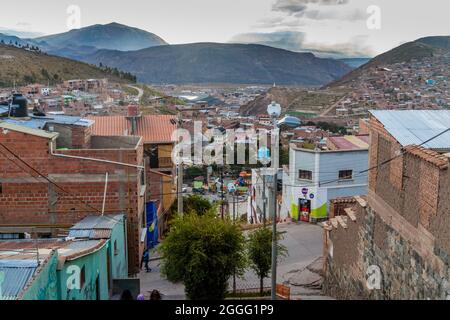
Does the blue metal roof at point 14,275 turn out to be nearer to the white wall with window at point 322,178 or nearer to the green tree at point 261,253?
the green tree at point 261,253

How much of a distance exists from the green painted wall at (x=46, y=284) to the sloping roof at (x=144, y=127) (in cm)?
2019

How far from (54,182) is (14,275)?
25.4ft

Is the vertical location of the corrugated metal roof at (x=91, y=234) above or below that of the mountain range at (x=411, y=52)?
below

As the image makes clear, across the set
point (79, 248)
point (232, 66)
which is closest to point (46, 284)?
point (79, 248)

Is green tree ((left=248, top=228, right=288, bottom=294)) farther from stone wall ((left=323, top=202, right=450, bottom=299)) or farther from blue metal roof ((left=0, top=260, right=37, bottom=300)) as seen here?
blue metal roof ((left=0, top=260, right=37, bottom=300))

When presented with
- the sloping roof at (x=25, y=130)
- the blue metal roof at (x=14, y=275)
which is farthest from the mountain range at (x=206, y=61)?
the blue metal roof at (x=14, y=275)

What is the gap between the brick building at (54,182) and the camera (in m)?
13.8

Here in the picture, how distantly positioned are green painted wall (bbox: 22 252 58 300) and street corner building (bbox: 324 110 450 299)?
501cm

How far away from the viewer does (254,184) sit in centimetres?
3341

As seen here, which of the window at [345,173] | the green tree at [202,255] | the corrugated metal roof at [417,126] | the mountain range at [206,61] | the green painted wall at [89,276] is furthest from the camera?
the mountain range at [206,61]

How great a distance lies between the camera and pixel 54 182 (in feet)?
45.8

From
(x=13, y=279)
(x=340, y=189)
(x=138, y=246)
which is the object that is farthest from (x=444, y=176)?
(x=340, y=189)

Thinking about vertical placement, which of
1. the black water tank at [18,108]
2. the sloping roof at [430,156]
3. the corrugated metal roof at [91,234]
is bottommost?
the corrugated metal roof at [91,234]

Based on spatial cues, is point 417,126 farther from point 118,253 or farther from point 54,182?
point 54,182
